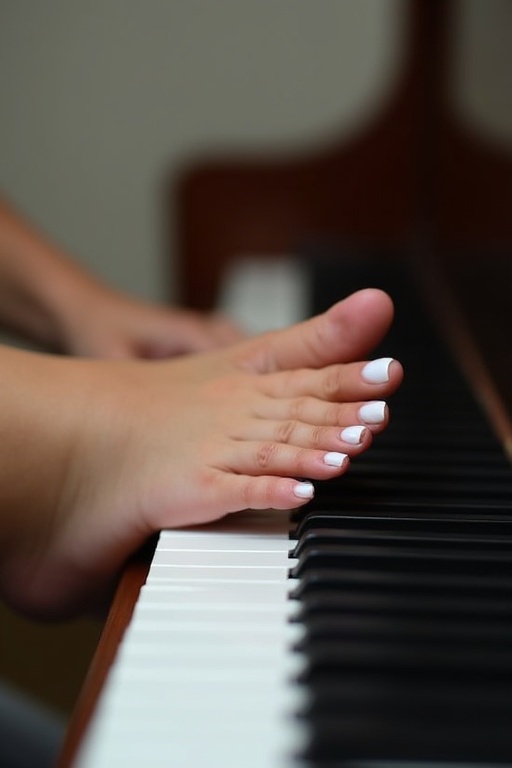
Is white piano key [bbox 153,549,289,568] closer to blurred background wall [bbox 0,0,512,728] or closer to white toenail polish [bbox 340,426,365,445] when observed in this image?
white toenail polish [bbox 340,426,365,445]

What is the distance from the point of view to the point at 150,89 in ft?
7.74

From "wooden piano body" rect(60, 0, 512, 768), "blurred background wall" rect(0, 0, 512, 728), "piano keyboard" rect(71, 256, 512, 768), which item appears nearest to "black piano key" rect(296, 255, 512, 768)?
"piano keyboard" rect(71, 256, 512, 768)

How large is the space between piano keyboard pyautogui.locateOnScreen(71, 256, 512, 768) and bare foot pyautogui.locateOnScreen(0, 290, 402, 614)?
0.10ft

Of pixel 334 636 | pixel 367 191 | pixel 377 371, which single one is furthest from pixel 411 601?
pixel 367 191

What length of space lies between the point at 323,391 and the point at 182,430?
0.32ft

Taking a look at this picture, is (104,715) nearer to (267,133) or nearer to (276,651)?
(276,651)

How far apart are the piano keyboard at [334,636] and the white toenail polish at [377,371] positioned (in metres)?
0.08

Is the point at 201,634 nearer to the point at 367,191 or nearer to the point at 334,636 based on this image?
the point at 334,636

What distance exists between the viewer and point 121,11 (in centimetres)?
231

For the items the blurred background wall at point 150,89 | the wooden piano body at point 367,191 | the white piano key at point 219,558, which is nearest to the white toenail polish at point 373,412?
the white piano key at point 219,558

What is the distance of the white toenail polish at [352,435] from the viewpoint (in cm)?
64

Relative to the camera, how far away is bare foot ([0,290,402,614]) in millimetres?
649

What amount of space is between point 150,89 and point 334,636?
6.68ft

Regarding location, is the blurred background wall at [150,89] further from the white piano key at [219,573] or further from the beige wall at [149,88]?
the white piano key at [219,573]
